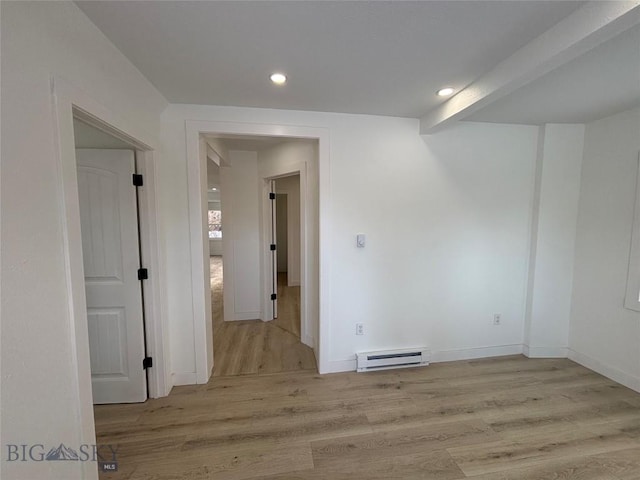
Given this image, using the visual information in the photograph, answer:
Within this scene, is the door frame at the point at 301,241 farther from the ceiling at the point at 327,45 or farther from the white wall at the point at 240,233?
the ceiling at the point at 327,45

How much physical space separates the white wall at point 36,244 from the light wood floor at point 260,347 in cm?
150

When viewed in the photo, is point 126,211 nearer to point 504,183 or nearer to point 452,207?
point 452,207

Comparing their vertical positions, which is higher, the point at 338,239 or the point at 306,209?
the point at 306,209

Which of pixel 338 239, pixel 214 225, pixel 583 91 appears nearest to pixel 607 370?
pixel 583 91

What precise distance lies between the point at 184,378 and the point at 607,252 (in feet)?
13.9

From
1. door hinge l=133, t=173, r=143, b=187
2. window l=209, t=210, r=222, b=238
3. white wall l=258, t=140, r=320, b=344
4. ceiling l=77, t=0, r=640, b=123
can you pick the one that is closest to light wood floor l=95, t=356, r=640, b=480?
white wall l=258, t=140, r=320, b=344

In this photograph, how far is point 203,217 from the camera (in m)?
2.40

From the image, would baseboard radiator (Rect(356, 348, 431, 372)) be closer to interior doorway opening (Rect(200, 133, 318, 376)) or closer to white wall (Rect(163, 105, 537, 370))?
white wall (Rect(163, 105, 537, 370))

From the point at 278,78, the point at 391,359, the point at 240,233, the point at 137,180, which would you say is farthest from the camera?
the point at 240,233

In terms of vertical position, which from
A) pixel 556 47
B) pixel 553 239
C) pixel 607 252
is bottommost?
pixel 607 252

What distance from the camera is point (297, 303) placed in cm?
472

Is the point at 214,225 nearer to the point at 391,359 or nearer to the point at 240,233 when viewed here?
the point at 240,233

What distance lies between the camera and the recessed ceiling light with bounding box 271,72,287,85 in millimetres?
1713

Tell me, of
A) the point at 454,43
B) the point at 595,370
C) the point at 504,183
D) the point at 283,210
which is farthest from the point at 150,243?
the point at 283,210
